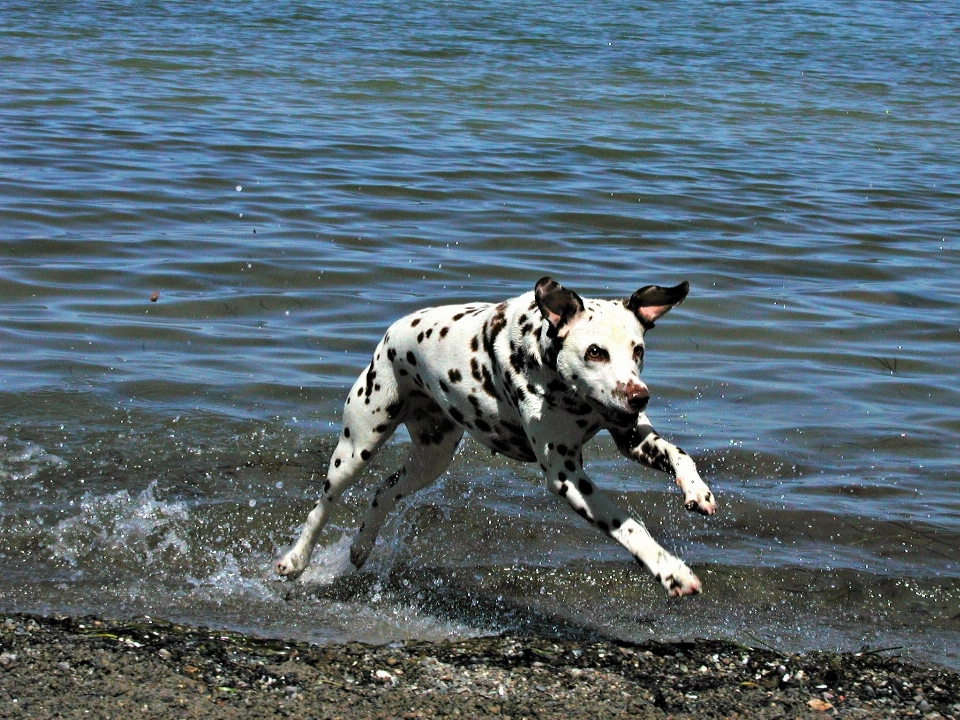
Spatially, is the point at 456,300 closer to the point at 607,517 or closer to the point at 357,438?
the point at 357,438

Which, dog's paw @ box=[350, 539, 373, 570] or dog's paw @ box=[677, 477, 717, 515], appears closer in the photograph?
dog's paw @ box=[677, 477, 717, 515]

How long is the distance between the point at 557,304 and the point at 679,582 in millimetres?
Answer: 1249

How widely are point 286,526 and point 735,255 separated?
769cm

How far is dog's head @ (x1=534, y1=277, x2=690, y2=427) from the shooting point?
5949mm

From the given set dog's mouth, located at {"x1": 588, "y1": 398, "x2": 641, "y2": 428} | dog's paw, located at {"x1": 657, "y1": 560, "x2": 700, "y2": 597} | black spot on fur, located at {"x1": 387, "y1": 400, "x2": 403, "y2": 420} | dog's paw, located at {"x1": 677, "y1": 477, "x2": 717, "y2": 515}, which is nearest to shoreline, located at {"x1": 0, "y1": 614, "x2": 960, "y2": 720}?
dog's paw, located at {"x1": 657, "y1": 560, "x2": 700, "y2": 597}

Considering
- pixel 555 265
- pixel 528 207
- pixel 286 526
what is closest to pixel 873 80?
pixel 528 207

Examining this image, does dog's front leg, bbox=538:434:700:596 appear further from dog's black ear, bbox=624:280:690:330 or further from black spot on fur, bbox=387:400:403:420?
black spot on fur, bbox=387:400:403:420

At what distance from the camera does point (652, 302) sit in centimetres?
631

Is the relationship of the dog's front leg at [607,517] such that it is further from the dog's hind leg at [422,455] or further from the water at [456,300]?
the dog's hind leg at [422,455]

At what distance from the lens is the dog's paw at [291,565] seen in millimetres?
7594

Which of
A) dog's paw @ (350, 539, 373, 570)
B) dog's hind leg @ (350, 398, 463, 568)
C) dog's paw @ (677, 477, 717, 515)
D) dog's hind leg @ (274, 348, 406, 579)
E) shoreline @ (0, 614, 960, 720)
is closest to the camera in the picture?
shoreline @ (0, 614, 960, 720)

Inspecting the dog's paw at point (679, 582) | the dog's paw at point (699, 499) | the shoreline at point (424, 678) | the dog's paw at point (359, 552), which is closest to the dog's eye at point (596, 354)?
the dog's paw at point (699, 499)

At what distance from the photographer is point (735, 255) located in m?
15.1

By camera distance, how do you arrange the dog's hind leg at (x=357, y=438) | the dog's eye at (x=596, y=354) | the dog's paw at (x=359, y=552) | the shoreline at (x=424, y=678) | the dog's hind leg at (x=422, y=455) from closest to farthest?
the shoreline at (x=424, y=678) < the dog's eye at (x=596, y=354) < the dog's hind leg at (x=357, y=438) < the dog's hind leg at (x=422, y=455) < the dog's paw at (x=359, y=552)
